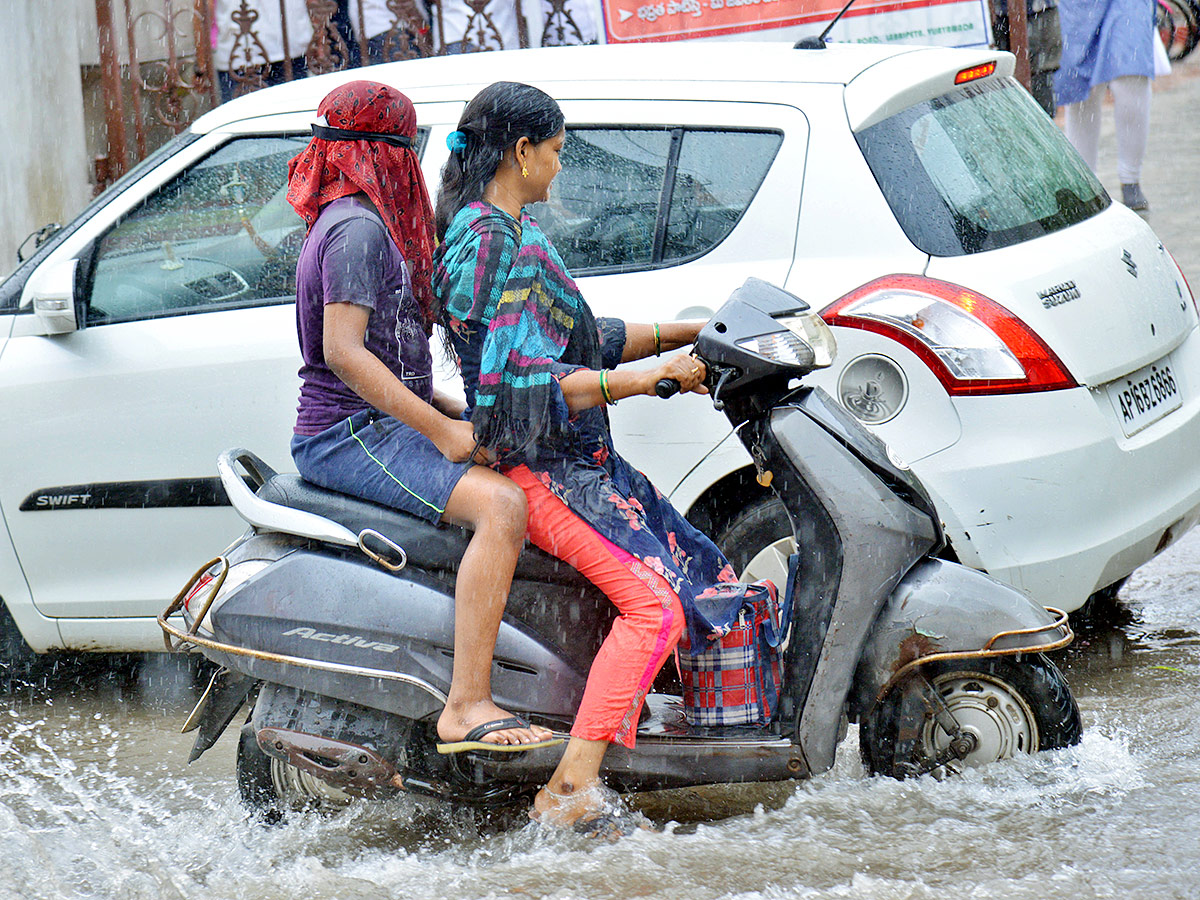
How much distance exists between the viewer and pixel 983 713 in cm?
312

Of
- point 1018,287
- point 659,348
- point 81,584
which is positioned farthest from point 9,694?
point 1018,287

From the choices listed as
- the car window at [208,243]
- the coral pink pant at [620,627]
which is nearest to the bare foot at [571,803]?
the coral pink pant at [620,627]

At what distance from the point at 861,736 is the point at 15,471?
2666 millimetres

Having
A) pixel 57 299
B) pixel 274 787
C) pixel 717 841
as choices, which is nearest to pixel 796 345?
pixel 717 841

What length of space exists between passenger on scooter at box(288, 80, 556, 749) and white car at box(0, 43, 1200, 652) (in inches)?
36.8

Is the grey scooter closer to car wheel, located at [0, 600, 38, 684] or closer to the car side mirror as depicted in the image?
the car side mirror

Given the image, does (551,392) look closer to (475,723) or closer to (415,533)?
(415,533)

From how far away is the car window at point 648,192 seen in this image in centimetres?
394

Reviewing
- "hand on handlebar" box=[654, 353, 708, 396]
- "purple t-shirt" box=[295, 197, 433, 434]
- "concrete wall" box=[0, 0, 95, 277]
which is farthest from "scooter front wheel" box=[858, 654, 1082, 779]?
"concrete wall" box=[0, 0, 95, 277]

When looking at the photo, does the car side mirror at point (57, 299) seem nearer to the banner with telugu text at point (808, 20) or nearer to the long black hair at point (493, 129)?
the long black hair at point (493, 129)

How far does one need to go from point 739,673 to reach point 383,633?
82 centimetres

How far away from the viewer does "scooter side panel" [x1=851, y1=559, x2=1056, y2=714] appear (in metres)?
3.03

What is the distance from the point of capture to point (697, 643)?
318 cm

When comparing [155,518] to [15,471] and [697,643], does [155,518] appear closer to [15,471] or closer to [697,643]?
[15,471]
